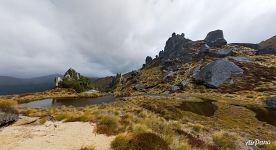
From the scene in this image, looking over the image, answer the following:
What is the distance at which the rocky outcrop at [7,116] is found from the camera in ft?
70.8

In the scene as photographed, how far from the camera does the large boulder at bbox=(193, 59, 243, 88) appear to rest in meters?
95.6

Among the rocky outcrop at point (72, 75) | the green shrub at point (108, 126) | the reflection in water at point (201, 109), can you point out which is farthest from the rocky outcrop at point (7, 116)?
the rocky outcrop at point (72, 75)

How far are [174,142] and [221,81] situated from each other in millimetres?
85238

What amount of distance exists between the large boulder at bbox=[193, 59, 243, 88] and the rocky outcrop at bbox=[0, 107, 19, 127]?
261 ft

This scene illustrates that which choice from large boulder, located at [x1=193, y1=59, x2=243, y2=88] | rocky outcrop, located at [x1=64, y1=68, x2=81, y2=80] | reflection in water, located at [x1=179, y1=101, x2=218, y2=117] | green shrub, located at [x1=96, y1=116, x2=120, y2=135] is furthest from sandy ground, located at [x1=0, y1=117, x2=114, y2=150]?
rocky outcrop, located at [x1=64, y1=68, x2=81, y2=80]

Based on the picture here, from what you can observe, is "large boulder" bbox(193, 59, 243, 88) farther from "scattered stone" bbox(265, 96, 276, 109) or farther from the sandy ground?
the sandy ground

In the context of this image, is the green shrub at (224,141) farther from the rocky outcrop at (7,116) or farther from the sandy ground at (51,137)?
the rocky outcrop at (7,116)

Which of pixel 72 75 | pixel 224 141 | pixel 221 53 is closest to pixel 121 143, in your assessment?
pixel 224 141

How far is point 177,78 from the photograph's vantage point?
121 m

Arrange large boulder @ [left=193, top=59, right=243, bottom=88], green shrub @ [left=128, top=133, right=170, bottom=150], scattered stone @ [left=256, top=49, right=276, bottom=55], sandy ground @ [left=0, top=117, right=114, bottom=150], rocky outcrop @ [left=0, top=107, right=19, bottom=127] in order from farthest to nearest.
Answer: scattered stone @ [left=256, top=49, right=276, bottom=55]
large boulder @ [left=193, top=59, right=243, bottom=88]
rocky outcrop @ [left=0, top=107, right=19, bottom=127]
sandy ground @ [left=0, top=117, right=114, bottom=150]
green shrub @ [left=128, top=133, right=170, bottom=150]

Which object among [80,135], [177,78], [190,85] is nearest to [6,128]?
[80,135]

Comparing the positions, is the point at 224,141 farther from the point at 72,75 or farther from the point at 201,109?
the point at 72,75

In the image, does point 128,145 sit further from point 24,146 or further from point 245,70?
point 245,70

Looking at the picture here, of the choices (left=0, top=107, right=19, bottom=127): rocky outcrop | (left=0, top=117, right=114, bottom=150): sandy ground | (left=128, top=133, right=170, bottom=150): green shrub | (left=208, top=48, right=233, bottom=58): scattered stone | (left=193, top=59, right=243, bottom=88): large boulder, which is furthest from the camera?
(left=208, top=48, right=233, bottom=58): scattered stone
